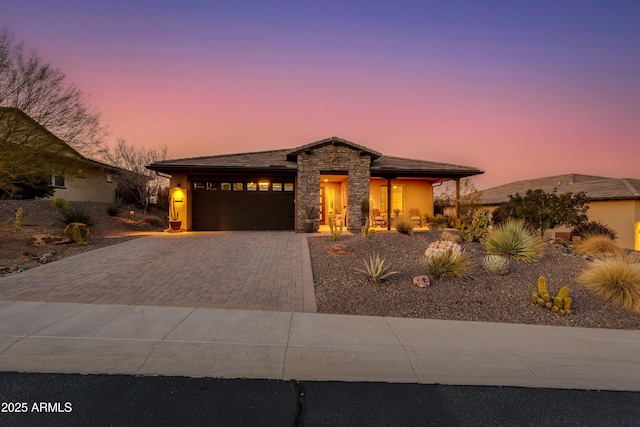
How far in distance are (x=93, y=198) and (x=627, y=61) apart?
34.7m

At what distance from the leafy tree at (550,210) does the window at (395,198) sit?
6.53 metres

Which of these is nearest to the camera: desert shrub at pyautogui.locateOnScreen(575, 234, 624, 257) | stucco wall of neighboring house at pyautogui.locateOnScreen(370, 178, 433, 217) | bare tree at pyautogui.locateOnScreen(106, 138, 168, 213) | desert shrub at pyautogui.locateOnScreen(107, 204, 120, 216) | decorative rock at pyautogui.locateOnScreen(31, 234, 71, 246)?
decorative rock at pyautogui.locateOnScreen(31, 234, 71, 246)

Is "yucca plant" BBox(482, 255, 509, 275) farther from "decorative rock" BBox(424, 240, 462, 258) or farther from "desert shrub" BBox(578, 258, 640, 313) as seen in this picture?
"desert shrub" BBox(578, 258, 640, 313)

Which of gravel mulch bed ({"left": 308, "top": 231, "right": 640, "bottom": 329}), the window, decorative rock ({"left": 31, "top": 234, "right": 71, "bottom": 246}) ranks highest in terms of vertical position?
the window

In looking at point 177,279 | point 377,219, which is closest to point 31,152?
point 177,279

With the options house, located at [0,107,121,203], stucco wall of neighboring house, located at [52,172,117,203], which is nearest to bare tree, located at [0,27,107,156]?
house, located at [0,107,121,203]

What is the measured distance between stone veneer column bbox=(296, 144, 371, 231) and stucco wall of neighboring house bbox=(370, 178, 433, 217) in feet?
10.3

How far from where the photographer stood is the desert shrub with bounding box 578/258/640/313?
5801 millimetres

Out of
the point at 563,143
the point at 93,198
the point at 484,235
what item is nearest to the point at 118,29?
the point at 93,198

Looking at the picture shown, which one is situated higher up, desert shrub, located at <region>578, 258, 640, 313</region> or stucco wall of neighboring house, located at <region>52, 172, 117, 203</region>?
stucco wall of neighboring house, located at <region>52, 172, 117, 203</region>

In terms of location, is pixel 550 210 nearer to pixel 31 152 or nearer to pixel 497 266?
pixel 497 266

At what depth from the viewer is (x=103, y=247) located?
10.6m

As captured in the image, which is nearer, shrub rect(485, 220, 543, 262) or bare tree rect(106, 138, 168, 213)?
shrub rect(485, 220, 543, 262)

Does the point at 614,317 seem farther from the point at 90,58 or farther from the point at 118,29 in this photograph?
the point at 90,58
